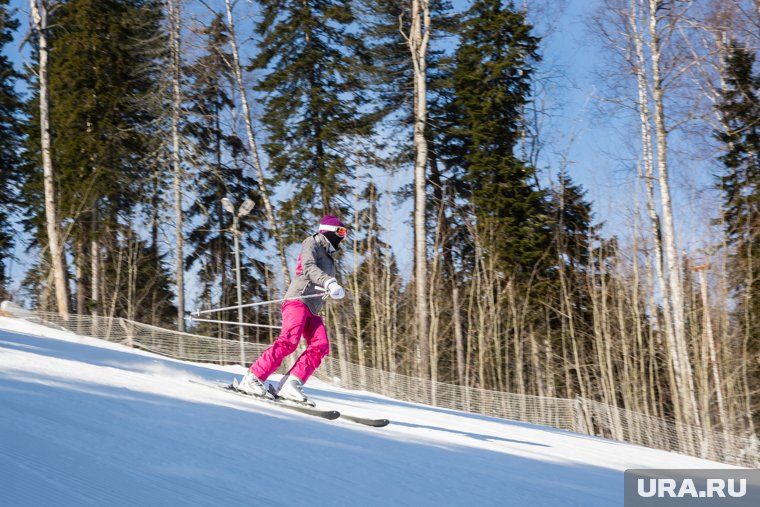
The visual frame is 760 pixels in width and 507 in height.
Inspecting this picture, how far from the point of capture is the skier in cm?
662

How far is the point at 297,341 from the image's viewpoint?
6.60m

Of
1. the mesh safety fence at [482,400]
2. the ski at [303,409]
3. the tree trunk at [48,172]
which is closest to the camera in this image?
the ski at [303,409]

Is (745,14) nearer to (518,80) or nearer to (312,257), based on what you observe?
(518,80)

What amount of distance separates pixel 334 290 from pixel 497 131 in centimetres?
1727

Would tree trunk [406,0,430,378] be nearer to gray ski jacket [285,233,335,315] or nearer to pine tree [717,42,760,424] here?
pine tree [717,42,760,424]

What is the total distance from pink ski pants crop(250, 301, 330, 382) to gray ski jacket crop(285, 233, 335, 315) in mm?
96

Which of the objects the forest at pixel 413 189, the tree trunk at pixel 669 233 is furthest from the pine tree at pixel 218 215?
the tree trunk at pixel 669 233

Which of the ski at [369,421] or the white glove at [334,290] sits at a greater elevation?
the white glove at [334,290]

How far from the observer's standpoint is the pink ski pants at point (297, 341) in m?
6.62

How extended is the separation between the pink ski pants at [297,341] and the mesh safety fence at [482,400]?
7499 millimetres

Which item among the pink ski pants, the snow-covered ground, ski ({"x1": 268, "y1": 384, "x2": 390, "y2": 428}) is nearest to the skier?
the pink ski pants

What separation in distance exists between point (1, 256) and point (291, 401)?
26.4m

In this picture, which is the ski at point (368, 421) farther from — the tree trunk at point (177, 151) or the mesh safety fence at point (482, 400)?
the tree trunk at point (177, 151)

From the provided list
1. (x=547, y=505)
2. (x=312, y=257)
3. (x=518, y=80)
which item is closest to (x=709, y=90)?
(x=518, y=80)
